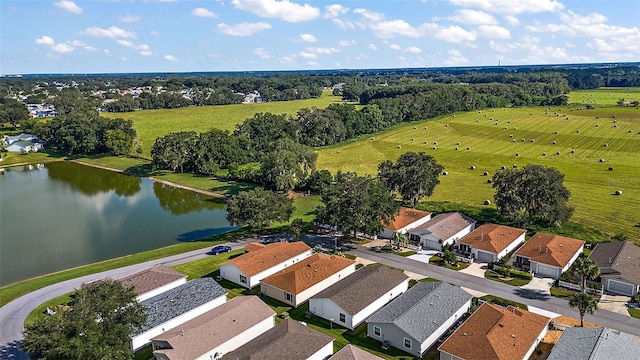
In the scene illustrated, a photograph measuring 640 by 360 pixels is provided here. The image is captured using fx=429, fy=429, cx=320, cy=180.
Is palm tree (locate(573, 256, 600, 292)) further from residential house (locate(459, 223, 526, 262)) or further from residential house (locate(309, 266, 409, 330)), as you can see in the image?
residential house (locate(309, 266, 409, 330))

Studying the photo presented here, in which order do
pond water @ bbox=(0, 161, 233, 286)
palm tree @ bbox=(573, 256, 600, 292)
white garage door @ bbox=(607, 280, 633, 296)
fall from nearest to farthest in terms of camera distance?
palm tree @ bbox=(573, 256, 600, 292) < white garage door @ bbox=(607, 280, 633, 296) < pond water @ bbox=(0, 161, 233, 286)

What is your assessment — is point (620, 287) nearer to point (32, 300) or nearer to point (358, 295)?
point (358, 295)

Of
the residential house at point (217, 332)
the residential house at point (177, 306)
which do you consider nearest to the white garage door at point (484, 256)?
the residential house at point (217, 332)

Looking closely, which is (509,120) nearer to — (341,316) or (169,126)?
(169,126)

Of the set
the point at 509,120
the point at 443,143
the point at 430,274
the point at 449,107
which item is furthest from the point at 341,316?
the point at 449,107

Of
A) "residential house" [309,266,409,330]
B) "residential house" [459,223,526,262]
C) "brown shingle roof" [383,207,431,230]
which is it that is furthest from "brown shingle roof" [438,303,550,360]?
"brown shingle roof" [383,207,431,230]

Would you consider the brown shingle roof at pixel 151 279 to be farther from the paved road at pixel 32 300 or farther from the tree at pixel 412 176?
the tree at pixel 412 176
